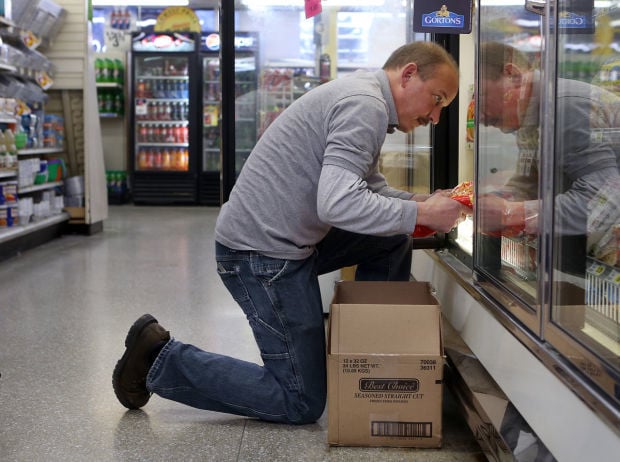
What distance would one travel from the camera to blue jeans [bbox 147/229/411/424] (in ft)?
8.73

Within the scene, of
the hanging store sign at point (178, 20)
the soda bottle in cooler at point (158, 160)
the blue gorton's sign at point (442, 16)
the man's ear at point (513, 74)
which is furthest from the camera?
the hanging store sign at point (178, 20)

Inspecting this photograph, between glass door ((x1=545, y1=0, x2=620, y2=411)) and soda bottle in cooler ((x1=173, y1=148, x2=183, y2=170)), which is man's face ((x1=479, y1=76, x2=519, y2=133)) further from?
soda bottle in cooler ((x1=173, y1=148, x2=183, y2=170))

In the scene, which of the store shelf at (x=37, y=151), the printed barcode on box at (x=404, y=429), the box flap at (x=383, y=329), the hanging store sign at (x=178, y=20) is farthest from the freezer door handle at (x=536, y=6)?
the hanging store sign at (x=178, y=20)

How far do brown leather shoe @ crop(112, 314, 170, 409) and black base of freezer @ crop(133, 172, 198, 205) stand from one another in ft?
31.1

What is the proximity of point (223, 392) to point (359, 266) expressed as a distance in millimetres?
740

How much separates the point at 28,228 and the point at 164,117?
545 cm

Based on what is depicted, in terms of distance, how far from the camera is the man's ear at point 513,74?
90.8 inches

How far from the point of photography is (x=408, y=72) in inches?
101

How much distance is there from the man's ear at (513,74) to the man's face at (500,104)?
0.01 metres

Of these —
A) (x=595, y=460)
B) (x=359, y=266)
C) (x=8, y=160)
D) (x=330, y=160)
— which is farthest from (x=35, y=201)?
(x=595, y=460)

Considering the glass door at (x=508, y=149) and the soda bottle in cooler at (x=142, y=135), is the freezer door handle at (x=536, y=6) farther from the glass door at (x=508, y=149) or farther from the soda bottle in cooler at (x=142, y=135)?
the soda bottle in cooler at (x=142, y=135)

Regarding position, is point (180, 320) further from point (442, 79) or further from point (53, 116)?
point (53, 116)

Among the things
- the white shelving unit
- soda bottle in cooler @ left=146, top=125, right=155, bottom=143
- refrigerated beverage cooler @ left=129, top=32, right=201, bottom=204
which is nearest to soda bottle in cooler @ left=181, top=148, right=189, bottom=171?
refrigerated beverage cooler @ left=129, top=32, right=201, bottom=204

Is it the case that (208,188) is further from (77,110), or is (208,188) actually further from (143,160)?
(77,110)
